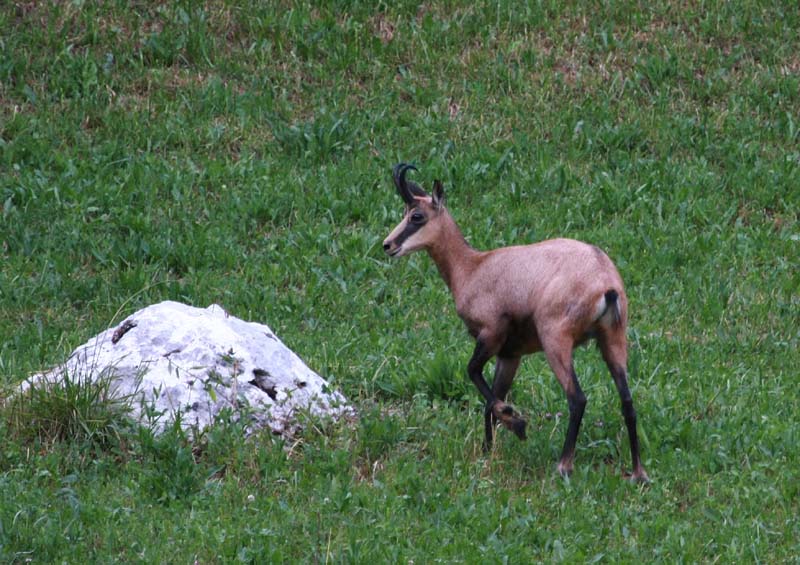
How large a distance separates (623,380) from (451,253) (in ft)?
5.02

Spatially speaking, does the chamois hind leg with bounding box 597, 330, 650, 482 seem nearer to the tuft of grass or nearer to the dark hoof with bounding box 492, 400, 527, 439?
the dark hoof with bounding box 492, 400, 527, 439

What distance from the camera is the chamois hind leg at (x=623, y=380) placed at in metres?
7.86

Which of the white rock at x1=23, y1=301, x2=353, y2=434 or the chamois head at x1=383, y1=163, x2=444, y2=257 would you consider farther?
the chamois head at x1=383, y1=163, x2=444, y2=257

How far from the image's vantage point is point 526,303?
A: 8.07 metres

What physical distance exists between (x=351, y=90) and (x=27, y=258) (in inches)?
176

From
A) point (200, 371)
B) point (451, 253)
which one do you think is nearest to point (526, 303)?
point (451, 253)

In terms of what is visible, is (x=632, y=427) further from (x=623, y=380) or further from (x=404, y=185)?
(x=404, y=185)

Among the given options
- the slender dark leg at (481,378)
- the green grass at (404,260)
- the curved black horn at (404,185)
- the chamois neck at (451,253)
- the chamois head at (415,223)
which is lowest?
the green grass at (404,260)

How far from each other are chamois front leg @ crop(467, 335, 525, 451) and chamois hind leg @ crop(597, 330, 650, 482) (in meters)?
0.67

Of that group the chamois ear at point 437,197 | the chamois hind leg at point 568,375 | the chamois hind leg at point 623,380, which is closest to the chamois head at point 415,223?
the chamois ear at point 437,197

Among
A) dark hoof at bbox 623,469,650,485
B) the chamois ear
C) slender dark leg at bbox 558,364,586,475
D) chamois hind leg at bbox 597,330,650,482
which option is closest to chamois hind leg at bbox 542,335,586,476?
slender dark leg at bbox 558,364,586,475

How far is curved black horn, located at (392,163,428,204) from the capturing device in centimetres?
856

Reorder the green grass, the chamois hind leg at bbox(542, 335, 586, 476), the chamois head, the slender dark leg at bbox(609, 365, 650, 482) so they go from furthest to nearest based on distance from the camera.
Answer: the chamois head < the slender dark leg at bbox(609, 365, 650, 482) < the chamois hind leg at bbox(542, 335, 586, 476) < the green grass

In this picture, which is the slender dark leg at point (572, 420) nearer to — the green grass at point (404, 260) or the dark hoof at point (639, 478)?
the green grass at point (404, 260)
